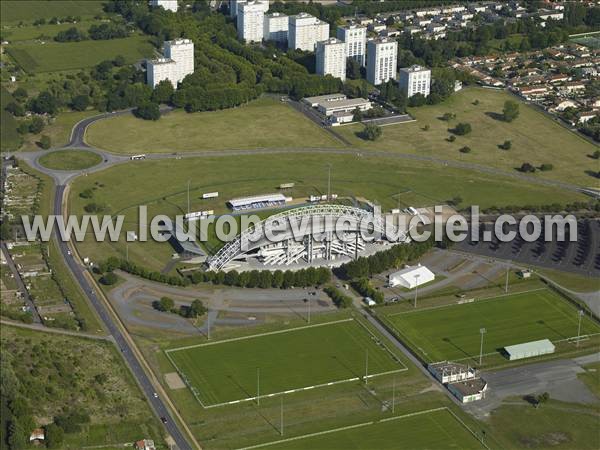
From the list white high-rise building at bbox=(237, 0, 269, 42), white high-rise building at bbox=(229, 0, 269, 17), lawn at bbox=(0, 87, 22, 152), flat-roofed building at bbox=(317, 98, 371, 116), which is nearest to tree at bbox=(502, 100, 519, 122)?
flat-roofed building at bbox=(317, 98, 371, 116)

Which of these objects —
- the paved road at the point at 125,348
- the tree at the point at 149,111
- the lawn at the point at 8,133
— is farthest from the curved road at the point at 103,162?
the tree at the point at 149,111

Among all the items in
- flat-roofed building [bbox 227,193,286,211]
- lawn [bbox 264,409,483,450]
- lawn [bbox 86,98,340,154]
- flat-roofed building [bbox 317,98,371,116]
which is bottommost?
lawn [bbox 264,409,483,450]

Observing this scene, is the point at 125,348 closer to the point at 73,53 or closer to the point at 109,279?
the point at 109,279

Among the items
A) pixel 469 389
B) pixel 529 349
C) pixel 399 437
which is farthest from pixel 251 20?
pixel 399 437

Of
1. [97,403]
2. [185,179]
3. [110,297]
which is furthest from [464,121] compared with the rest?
Result: [97,403]

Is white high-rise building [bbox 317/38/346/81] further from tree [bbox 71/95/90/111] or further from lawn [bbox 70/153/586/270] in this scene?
tree [bbox 71/95/90/111]

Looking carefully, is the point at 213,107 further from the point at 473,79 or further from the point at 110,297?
the point at 110,297
